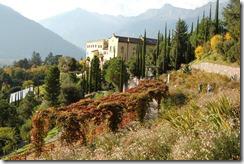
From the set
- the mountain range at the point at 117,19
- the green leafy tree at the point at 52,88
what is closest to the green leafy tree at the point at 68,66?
the mountain range at the point at 117,19

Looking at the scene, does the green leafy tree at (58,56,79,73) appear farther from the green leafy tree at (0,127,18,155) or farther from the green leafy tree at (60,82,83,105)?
the green leafy tree at (0,127,18,155)

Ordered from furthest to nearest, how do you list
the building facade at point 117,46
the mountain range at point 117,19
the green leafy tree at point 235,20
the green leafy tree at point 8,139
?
the building facade at point 117,46 → the green leafy tree at point 8,139 → the mountain range at point 117,19 → the green leafy tree at point 235,20

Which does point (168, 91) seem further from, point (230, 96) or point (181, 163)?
point (181, 163)

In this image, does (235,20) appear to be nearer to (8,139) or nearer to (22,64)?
(8,139)

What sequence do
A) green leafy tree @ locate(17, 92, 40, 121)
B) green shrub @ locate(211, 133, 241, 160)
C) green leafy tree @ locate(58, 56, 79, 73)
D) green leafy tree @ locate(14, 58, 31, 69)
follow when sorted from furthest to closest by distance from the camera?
1. green leafy tree @ locate(14, 58, 31, 69)
2. green leafy tree @ locate(58, 56, 79, 73)
3. green leafy tree @ locate(17, 92, 40, 121)
4. green shrub @ locate(211, 133, 241, 160)

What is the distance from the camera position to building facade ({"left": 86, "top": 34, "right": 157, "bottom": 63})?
4269cm

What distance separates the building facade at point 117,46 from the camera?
42688 mm

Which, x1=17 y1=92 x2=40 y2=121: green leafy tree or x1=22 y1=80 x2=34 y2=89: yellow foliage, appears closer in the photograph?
x1=17 y1=92 x2=40 y2=121: green leafy tree

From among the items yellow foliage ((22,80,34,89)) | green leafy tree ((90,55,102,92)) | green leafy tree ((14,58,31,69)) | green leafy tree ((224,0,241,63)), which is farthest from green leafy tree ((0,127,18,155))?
green leafy tree ((14,58,31,69))

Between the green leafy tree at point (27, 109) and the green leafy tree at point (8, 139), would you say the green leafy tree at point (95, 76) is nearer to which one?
the green leafy tree at point (27, 109)

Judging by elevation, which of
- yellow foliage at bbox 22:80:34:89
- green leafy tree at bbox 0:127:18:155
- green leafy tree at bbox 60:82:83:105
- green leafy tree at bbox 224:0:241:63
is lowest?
green leafy tree at bbox 0:127:18:155

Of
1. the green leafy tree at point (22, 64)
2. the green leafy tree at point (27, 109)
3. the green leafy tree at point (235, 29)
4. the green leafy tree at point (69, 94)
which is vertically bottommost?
the green leafy tree at point (27, 109)

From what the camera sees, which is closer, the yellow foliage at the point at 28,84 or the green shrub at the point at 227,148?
the green shrub at the point at 227,148

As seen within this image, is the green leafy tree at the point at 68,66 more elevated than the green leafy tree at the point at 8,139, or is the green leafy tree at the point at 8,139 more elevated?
the green leafy tree at the point at 68,66
